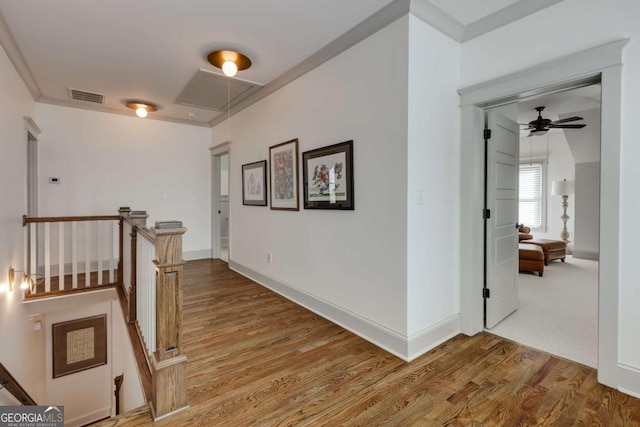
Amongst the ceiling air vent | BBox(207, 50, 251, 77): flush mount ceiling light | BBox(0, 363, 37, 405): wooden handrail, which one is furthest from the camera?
the ceiling air vent

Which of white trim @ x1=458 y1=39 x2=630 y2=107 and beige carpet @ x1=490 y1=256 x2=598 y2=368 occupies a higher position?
white trim @ x1=458 y1=39 x2=630 y2=107

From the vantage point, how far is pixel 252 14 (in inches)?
99.8

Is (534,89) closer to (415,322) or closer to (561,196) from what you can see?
(415,322)

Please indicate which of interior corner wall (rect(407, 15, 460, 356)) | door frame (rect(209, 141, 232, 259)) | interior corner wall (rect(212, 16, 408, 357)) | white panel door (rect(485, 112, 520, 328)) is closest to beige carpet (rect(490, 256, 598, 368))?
white panel door (rect(485, 112, 520, 328))

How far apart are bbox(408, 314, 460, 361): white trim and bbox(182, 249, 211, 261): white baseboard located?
4.79m

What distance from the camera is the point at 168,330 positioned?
1.79 m

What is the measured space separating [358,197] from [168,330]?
1.79 meters

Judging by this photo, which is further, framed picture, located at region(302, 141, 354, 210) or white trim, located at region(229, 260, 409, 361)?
framed picture, located at region(302, 141, 354, 210)

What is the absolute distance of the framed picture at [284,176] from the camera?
3.63m

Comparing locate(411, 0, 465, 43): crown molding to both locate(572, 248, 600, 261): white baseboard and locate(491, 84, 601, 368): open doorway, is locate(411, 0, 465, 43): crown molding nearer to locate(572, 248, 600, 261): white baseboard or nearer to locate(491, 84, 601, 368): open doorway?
locate(491, 84, 601, 368): open doorway

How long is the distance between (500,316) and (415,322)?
1.21 metres

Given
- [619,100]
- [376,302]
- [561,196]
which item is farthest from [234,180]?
[561,196]

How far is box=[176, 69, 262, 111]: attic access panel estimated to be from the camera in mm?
3814

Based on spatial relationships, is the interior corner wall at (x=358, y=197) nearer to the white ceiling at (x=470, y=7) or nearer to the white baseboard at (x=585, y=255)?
the white ceiling at (x=470, y=7)
